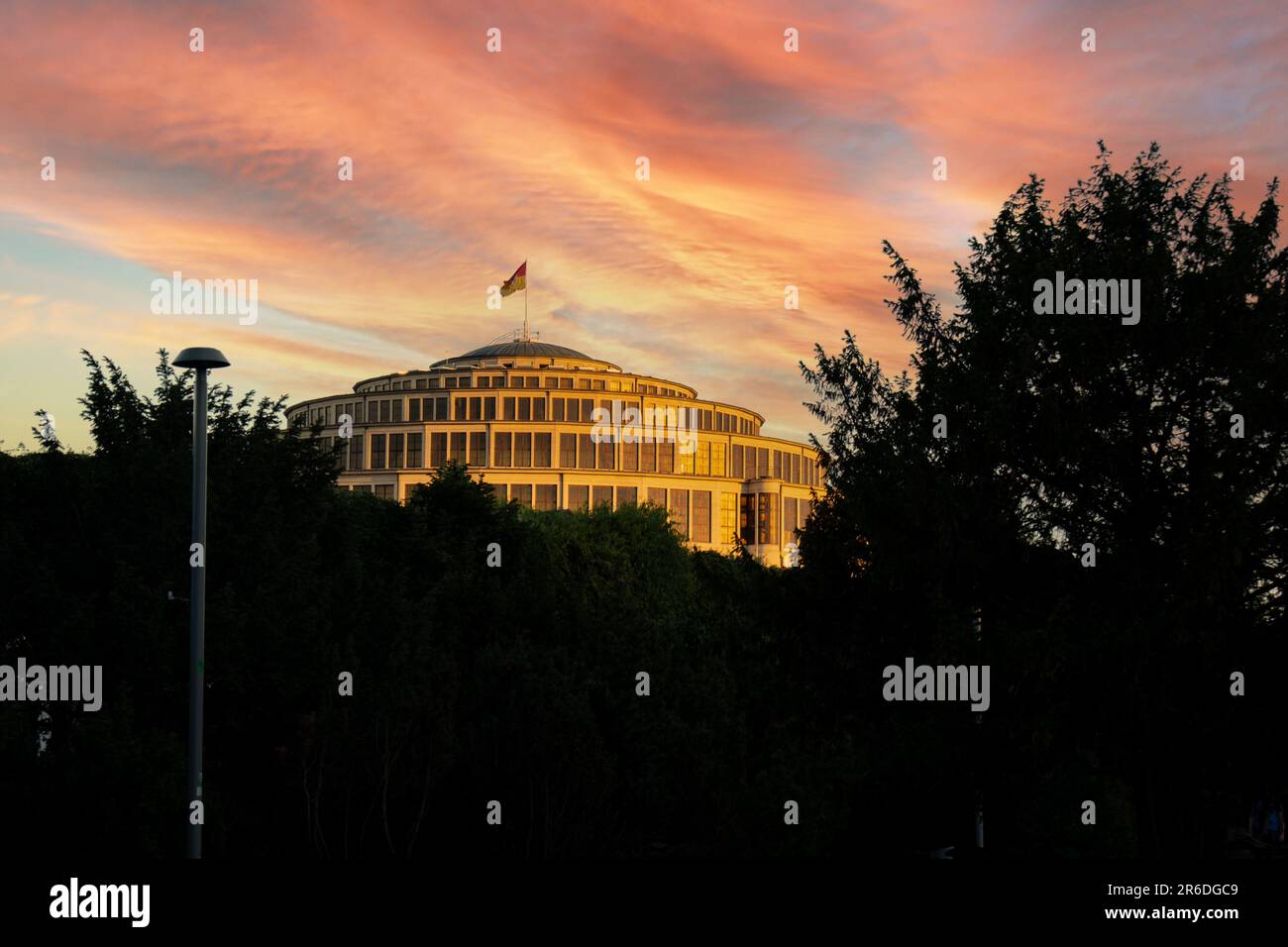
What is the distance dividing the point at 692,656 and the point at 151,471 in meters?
12.6

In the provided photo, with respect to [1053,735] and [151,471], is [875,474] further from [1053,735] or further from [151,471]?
[151,471]

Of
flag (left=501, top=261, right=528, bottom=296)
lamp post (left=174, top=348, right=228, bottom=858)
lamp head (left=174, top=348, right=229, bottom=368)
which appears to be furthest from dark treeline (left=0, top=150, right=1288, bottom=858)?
flag (left=501, top=261, right=528, bottom=296)

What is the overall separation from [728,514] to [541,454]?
68.3 ft

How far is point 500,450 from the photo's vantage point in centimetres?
12975

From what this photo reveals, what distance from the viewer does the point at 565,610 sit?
40.1 meters

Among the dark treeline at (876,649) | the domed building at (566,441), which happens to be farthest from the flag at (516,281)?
the dark treeline at (876,649)

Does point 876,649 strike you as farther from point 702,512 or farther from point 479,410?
point 479,410

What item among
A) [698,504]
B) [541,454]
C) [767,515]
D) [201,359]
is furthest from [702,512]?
[201,359]

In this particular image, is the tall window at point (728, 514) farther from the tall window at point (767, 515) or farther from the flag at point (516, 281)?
the flag at point (516, 281)

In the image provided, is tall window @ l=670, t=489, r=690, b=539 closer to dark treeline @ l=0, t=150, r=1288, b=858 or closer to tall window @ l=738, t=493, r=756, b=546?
tall window @ l=738, t=493, r=756, b=546

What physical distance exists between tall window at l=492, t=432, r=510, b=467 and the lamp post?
112 metres

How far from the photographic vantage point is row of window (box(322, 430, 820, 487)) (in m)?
130

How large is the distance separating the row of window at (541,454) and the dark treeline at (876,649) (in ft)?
333

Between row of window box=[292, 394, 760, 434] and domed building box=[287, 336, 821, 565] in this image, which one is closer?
domed building box=[287, 336, 821, 565]
